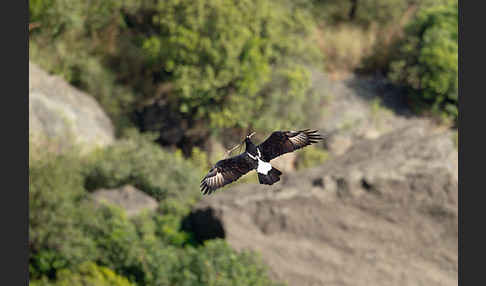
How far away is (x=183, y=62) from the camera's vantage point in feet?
54.9

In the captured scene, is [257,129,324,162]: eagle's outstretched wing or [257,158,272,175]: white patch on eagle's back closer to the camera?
[257,158,272,175]: white patch on eagle's back

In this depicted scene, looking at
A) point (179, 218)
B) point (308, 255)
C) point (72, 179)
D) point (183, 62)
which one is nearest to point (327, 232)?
point (308, 255)

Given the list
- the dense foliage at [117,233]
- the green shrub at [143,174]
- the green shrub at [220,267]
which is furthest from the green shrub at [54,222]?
the green shrub at [220,267]

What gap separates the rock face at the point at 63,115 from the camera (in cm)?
1495

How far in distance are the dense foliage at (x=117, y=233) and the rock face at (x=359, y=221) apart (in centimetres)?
74

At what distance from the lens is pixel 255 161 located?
270 inches

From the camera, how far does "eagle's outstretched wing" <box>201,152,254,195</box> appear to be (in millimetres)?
6950

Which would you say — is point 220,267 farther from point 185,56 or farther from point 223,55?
point 185,56

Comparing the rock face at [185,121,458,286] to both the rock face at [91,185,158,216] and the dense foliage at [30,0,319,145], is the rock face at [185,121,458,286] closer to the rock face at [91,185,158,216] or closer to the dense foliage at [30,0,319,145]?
the rock face at [91,185,158,216]

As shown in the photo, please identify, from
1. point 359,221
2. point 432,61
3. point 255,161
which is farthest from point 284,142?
point 432,61

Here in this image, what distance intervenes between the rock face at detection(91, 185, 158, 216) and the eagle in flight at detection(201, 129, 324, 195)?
6538mm

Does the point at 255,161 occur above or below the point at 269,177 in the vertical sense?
above

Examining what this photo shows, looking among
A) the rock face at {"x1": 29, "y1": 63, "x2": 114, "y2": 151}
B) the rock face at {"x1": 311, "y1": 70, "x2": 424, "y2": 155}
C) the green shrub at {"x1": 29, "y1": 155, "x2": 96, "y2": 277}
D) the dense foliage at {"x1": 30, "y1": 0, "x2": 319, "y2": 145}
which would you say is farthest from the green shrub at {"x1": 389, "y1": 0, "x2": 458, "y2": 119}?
the green shrub at {"x1": 29, "y1": 155, "x2": 96, "y2": 277}

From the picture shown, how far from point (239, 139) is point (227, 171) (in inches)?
414
